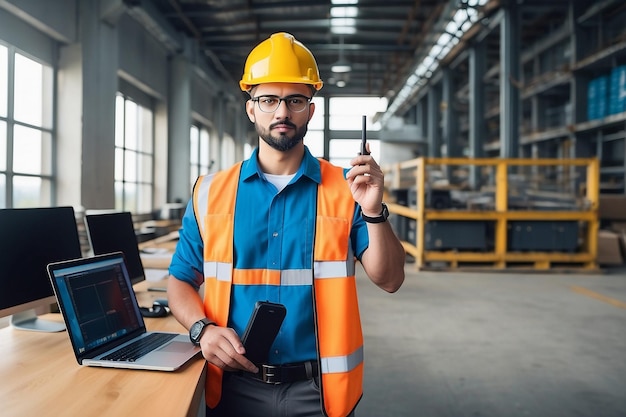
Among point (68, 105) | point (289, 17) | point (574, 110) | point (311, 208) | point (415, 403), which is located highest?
point (289, 17)

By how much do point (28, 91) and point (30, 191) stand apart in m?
1.37

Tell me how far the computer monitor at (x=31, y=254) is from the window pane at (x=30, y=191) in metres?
4.95

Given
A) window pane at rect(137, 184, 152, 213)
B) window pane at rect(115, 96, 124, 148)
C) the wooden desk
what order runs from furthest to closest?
1. window pane at rect(137, 184, 152, 213)
2. window pane at rect(115, 96, 124, 148)
3. the wooden desk

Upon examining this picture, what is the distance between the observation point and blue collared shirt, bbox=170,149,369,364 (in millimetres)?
1746

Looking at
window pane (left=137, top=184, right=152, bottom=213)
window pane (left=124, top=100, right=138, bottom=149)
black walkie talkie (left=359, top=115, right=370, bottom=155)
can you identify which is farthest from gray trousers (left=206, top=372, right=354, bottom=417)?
window pane (left=137, top=184, right=152, bottom=213)

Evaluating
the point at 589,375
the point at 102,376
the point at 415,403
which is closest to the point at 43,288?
the point at 102,376

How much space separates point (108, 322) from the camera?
6.39 ft

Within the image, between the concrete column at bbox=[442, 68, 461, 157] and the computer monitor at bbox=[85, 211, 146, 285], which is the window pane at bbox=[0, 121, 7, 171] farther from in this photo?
the concrete column at bbox=[442, 68, 461, 157]

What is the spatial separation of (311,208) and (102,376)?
0.90 m

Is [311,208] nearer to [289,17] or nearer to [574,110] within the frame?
[289,17]

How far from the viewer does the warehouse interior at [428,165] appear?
434 cm

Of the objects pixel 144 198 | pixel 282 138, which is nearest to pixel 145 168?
pixel 144 198

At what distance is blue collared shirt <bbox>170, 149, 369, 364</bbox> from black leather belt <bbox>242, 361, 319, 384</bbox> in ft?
0.07

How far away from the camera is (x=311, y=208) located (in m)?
1.81
